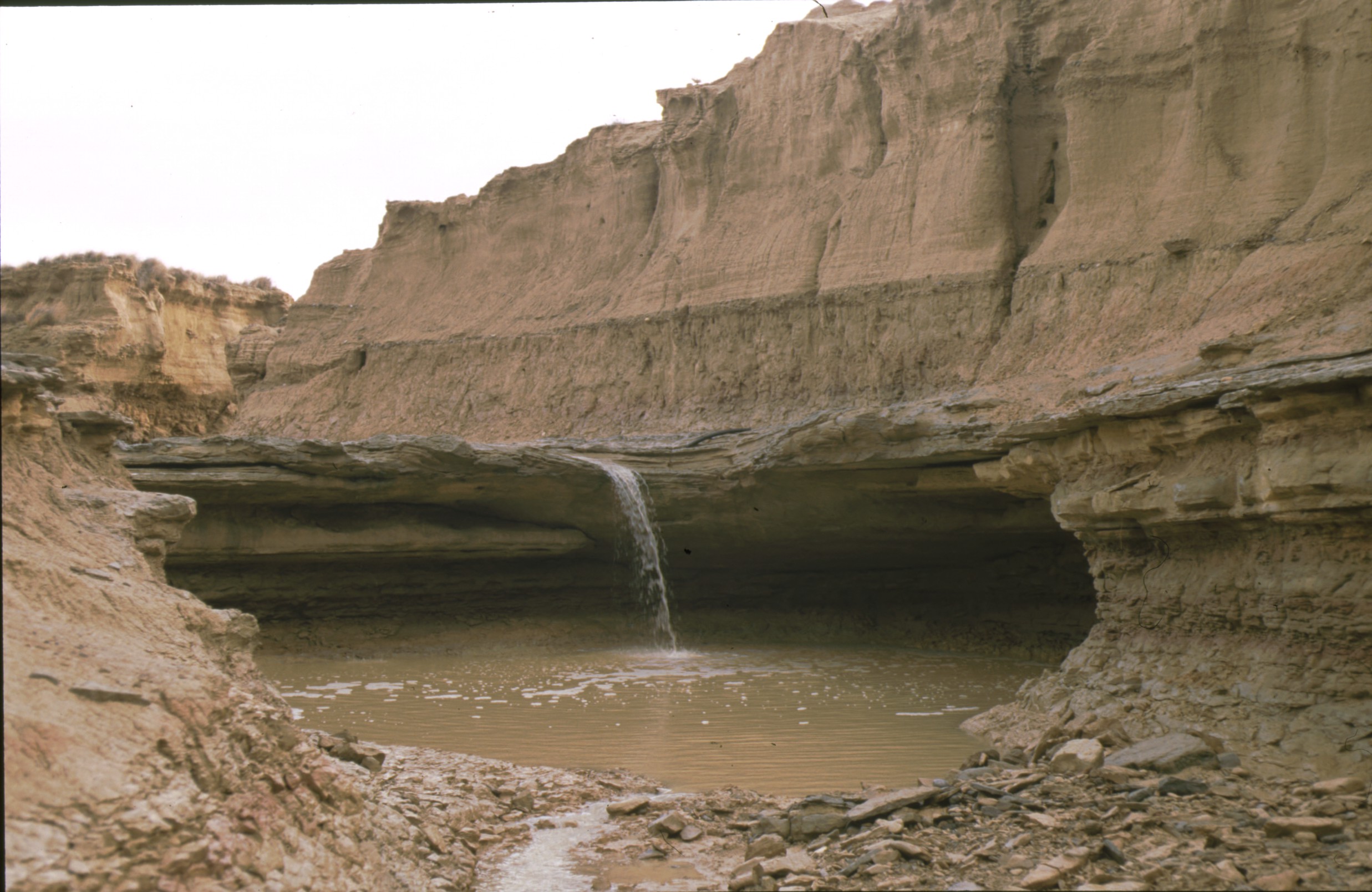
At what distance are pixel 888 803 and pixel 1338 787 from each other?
7.34ft

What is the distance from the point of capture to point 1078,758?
6.39 metres

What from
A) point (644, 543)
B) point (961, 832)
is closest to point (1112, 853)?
point (961, 832)

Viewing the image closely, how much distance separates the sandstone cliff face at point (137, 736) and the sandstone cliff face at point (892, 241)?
7103mm

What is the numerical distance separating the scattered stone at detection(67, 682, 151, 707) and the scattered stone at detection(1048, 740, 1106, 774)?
16.0 ft

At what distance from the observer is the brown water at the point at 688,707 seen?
818cm

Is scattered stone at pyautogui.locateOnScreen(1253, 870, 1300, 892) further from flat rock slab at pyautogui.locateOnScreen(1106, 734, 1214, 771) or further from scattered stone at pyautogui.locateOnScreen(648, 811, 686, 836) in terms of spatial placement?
scattered stone at pyautogui.locateOnScreen(648, 811, 686, 836)

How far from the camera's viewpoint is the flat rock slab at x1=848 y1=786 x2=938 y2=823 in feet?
18.7

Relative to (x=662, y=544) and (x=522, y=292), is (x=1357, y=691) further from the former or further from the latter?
(x=522, y=292)

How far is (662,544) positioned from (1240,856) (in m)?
12.1

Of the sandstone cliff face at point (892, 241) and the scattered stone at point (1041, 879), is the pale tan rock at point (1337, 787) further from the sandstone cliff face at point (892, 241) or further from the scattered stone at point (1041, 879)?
the sandstone cliff face at point (892, 241)

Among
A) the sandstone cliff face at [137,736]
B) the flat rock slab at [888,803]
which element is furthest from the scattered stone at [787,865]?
the sandstone cliff face at [137,736]

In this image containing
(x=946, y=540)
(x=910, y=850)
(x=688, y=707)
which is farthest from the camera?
(x=946, y=540)

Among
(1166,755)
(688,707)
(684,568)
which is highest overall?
(684,568)

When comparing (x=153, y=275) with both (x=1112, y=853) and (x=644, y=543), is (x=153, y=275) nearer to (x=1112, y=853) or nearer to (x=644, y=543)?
(x=644, y=543)
